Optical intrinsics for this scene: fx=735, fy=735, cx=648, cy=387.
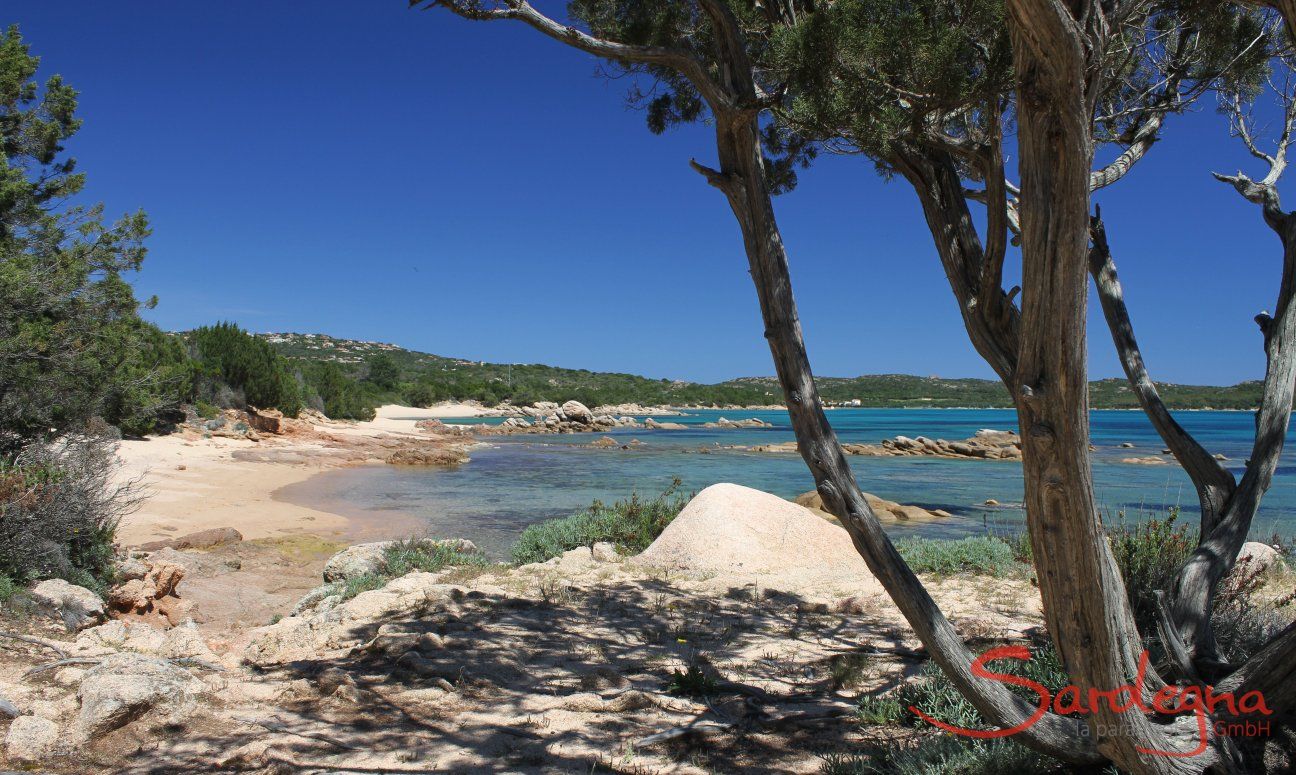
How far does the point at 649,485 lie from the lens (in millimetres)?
20578

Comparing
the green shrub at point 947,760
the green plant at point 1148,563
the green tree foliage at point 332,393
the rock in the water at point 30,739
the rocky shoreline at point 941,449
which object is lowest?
the rocky shoreline at point 941,449

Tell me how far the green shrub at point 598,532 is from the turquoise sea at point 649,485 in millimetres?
1596

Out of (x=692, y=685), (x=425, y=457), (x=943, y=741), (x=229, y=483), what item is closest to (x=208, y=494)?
(x=229, y=483)

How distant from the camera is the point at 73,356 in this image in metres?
8.09

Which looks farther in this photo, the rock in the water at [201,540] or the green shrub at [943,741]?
the rock in the water at [201,540]

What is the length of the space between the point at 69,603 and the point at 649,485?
15.9 meters

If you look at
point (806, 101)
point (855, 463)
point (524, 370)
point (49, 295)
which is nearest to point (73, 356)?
point (49, 295)

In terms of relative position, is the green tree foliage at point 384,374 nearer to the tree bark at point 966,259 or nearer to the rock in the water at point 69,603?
the rock in the water at point 69,603

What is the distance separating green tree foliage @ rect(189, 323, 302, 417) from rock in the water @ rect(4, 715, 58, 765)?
28.6 meters

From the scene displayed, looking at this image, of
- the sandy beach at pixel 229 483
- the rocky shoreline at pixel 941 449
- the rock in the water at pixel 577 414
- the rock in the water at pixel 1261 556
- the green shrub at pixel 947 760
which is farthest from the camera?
the rock in the water at pixel 577 414

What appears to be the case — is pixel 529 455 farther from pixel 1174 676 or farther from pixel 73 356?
pixel 1174 676

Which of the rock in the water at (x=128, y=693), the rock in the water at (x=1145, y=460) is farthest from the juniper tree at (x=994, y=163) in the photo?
the rock in the water at (x=1145, y=460)

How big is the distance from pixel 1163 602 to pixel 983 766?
53.9 inches

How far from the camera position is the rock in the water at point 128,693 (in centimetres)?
352
